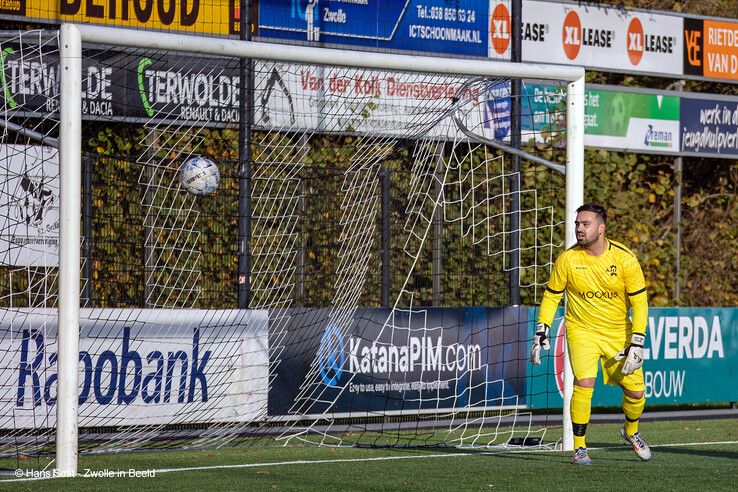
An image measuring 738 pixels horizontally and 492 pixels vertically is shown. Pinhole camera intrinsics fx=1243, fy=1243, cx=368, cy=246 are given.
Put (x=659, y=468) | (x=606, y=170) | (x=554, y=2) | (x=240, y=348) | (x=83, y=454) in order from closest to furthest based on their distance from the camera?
(x=659, y=468) < (x=83, y=454) < (x=240, y=348) < (x=554, y=2) < (x=606, y=170)

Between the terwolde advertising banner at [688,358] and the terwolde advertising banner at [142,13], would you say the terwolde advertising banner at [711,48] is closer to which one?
the terwolde advertising banner at [688,358]

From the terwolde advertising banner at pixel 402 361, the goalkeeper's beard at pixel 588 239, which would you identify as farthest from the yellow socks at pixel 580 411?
the terwolde advertising banner at pixel 402 361

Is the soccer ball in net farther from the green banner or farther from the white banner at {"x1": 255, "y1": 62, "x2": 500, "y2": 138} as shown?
the green banner

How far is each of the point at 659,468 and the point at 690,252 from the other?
1076cm

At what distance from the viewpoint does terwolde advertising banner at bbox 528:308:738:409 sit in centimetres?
1477

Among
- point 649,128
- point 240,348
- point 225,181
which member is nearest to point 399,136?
point 225,181

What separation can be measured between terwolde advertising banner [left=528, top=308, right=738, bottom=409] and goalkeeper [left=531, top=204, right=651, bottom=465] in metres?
4.93

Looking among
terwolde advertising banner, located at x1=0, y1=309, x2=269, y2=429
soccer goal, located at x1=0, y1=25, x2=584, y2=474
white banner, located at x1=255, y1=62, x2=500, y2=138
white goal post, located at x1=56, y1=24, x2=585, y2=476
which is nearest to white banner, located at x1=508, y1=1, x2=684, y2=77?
soccer goal, located at x1=0, y1=25, x2=584, y2=474

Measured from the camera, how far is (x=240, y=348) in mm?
12281

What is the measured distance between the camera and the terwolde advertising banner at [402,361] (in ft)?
41.9

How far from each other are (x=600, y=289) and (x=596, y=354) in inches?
19.7

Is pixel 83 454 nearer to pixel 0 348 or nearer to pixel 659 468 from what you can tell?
pixel 0 348

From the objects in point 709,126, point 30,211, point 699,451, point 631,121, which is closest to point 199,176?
point 30,211

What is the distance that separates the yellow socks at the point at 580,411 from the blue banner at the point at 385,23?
637cm
